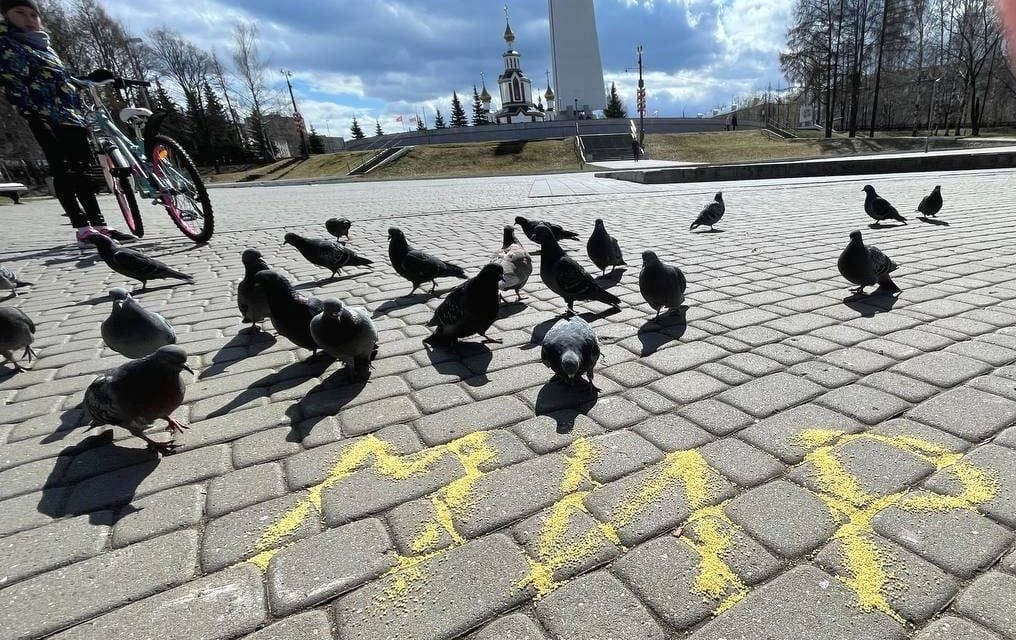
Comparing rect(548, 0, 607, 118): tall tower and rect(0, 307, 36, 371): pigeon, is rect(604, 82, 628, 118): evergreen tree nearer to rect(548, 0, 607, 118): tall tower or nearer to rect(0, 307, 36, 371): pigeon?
rect(548, 0, 607, 118): tall tower

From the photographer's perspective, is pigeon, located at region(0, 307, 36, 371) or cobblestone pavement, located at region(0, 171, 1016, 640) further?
pigeon, located at region(0, 307, 36, 371)

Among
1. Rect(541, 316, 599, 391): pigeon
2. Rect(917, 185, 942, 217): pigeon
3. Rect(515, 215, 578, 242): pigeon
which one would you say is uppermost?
Rect(515, 215, 578, 242): pigeon

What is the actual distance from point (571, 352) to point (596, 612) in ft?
5.28

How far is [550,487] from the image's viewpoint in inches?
93.7

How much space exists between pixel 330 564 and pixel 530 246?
719 cm

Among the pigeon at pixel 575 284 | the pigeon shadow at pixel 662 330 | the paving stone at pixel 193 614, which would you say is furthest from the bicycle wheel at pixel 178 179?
the paving stone at pixel 193 614

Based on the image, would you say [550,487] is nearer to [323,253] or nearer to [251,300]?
[251,300]

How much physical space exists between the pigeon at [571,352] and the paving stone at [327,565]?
4.72ft

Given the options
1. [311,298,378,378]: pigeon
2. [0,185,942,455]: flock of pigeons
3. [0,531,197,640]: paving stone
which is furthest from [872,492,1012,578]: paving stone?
[311,298,378,378]: pigeon

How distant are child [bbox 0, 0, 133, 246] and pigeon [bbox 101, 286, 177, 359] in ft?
22.1

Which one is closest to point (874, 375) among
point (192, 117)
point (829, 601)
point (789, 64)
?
point (829, 601)

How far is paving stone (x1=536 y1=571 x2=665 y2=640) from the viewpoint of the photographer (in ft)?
5.47

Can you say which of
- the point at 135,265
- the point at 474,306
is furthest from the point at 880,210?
the point at 135,265

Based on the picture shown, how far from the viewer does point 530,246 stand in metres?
8.72
